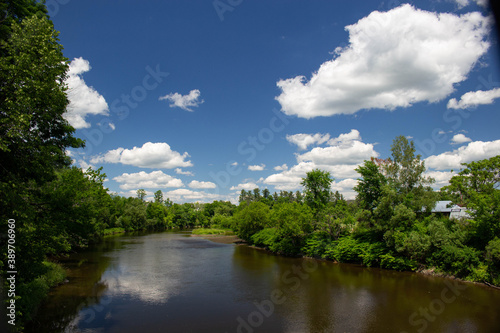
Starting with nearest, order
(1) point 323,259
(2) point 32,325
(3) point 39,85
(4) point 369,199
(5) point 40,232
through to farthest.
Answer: (3) point 39,85 → (5) point 40,232 → (2) point 32,325 → (4) point 369,199 → (1) point 323,259

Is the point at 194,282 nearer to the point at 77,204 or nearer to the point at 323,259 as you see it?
the point at 77,204

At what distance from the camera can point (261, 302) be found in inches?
701

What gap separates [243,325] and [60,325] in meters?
9.56

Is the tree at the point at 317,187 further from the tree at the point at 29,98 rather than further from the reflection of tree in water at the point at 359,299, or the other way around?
the tree at the point at 29,98

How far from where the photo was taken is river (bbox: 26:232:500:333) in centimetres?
1415

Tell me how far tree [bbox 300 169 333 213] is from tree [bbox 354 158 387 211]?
1524cm

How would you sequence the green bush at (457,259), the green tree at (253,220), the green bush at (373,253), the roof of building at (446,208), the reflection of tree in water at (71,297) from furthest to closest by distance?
the green tree at (253,220), the roof of building at (446,208), the green bush at (373,253), the green bush at (457,259), the reflection of tree in water at (71,297)

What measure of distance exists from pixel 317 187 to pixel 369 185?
53.1 feet

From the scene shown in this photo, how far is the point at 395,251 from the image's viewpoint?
27.7 metres

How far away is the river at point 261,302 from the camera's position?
46.4 ft

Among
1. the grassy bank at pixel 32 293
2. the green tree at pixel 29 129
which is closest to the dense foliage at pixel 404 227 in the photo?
the grassy bank at pixel 32 293

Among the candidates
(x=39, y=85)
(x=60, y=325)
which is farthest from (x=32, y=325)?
(x=39, y=85)

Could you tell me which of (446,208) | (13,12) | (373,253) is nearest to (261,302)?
(373,253)

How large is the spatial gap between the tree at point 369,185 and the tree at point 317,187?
15243 mm
